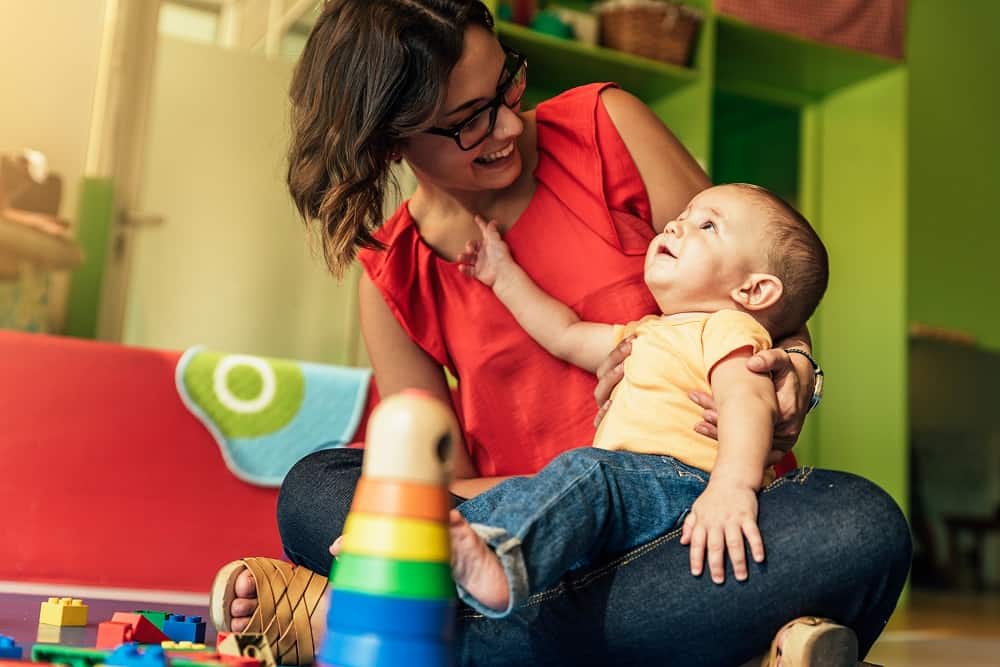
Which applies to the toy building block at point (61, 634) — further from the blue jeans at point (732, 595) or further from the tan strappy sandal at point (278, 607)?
the blue jeans at point (732, 595)

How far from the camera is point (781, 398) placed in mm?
1039

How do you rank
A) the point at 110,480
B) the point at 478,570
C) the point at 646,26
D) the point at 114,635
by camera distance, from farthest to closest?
the point at 646,26, the point at 110,480, the point at 114,635, the point at 478,570

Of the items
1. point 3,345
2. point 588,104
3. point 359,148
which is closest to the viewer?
point 359,148

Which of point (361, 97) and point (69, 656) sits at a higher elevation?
point (361, 97)

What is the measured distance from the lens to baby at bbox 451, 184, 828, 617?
0.88 metres

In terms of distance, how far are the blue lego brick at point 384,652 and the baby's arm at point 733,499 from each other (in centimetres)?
35

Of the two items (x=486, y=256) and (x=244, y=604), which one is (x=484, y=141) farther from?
(x=244, y=604)

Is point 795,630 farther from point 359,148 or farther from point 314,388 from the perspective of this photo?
point 314,388

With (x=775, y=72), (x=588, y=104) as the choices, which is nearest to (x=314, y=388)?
(x=588, y=104)

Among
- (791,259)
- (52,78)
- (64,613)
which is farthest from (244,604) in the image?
(52,78)

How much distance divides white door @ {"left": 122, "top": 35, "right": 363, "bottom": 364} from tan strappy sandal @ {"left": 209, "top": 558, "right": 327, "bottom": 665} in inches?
77.6

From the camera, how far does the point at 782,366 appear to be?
1037 mm

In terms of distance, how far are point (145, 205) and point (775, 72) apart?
2089 mm

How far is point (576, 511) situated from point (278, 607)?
0.41 metres
